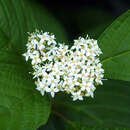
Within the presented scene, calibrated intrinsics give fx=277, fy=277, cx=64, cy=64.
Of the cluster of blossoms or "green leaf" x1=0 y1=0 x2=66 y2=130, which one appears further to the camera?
the cluster of blossoms

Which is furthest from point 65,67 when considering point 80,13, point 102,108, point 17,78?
point 80,13

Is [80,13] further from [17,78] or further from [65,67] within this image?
[17,78]

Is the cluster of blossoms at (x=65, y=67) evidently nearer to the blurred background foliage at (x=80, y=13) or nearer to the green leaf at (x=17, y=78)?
the green leaf at (x=17, y=78)

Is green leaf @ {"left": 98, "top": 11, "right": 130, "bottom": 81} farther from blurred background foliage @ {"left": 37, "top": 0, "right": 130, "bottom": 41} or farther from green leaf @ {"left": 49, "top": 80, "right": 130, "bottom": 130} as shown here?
blurred background foliage @ {"left": 37, "top": 0, "right": 130, "bottom": 41}

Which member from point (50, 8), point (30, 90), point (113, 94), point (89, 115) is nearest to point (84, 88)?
point (30, 90)

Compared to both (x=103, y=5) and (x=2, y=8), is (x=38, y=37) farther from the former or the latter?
(x=103, y=5)

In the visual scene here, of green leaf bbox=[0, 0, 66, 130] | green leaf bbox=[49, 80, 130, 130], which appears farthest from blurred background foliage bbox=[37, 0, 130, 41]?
green leaf bbox=[0, 0, 66, 130]

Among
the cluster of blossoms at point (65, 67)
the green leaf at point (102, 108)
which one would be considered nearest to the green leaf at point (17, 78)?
the cluster of blossoms at point (65, 67)
